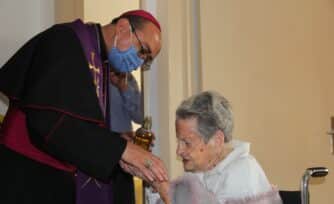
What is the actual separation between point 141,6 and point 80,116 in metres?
0.85

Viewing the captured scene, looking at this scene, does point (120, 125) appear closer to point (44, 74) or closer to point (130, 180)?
point (130, 180)

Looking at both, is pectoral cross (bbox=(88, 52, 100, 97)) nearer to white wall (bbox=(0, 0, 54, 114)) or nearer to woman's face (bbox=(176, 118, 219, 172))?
woman's face (bbox=(176, 118, 219, 172))

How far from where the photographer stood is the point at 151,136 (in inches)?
70.4

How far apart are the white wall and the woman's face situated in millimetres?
811

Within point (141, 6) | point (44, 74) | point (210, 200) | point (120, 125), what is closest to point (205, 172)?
point (210, 200)

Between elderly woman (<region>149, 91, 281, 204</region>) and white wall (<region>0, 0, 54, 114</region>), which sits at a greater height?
white wall (<region>0, 0, 54, 114</region>)

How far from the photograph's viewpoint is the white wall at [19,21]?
2.02 metres

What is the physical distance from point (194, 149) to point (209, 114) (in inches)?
4.5

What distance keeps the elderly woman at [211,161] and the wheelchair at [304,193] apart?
76 mm

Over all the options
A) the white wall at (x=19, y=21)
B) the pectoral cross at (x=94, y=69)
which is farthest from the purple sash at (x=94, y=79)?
the white wall at (x=19, y=21)

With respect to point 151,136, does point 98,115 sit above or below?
above

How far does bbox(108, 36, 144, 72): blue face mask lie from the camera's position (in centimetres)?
159

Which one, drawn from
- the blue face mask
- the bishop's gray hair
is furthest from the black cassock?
the bishop's gray hair

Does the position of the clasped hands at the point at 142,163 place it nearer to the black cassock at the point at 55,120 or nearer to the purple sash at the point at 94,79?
the black cassock at the point at 55,120
